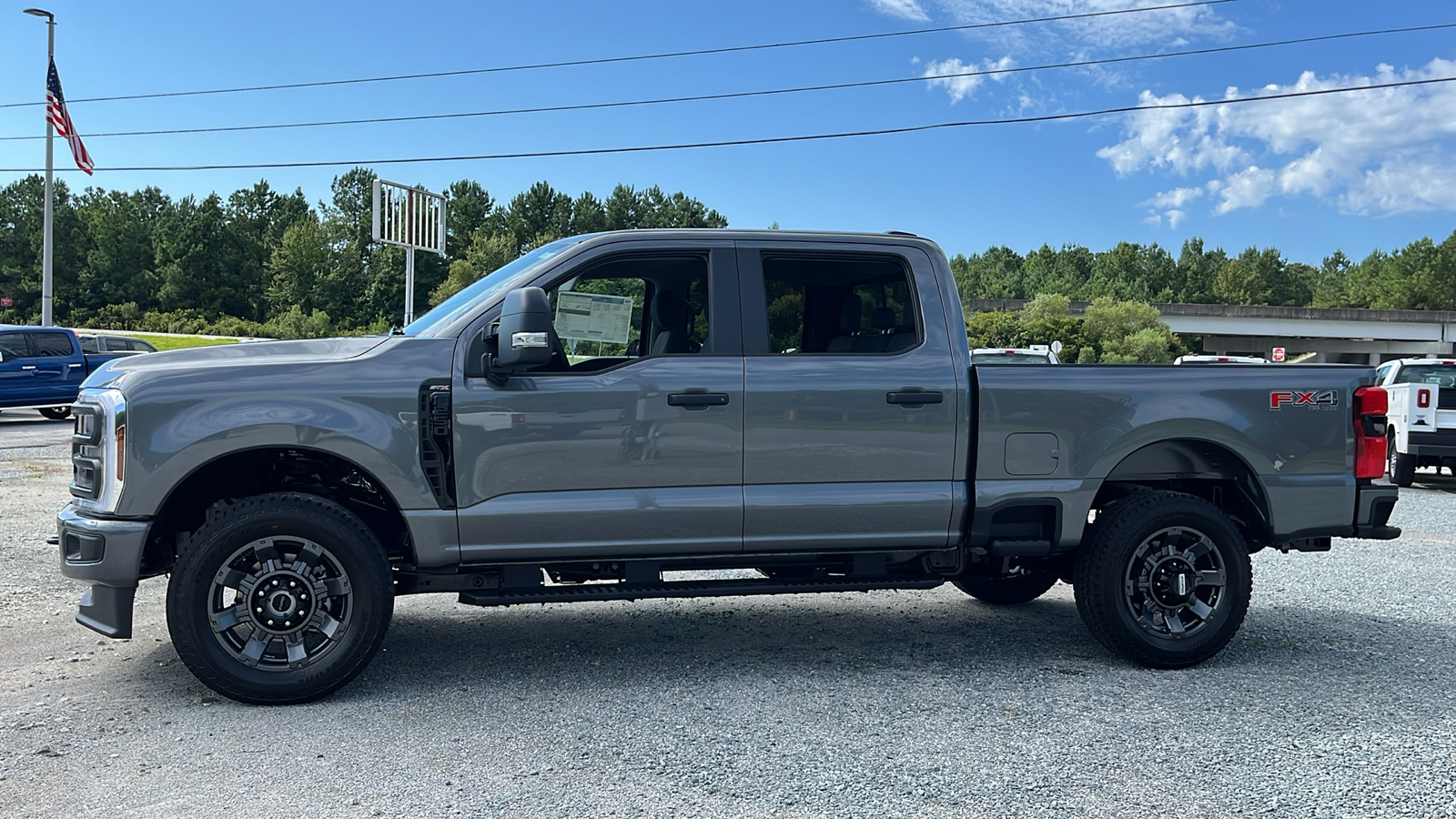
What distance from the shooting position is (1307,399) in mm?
5477

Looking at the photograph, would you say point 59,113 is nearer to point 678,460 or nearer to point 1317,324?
point 678,460

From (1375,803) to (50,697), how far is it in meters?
5.27

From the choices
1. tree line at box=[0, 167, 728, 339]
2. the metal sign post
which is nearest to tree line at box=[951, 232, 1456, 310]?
tree line at box=[0, 167, 728, 339]

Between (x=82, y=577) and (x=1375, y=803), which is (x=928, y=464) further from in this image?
(x=82, y=577)

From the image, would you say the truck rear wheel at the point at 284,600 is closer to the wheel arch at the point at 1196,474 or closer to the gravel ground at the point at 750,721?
the gravel ground at the point at 750,721

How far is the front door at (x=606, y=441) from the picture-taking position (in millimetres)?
4691

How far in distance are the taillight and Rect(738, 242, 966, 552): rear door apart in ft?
7.09

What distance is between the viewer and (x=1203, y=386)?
5.39 m

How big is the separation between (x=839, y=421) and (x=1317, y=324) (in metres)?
95.8

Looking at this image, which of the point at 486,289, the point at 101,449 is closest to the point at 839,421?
the point at 486,289

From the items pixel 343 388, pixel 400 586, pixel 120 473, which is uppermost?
pixel 343 388

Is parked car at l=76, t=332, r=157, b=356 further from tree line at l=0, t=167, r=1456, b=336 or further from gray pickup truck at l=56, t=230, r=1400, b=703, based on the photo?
tree line at l=0, t=167, r=1456, b=336

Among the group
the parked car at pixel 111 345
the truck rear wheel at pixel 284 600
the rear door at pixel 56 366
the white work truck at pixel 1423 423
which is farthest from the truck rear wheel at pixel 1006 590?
the parked car at pixel 111 345

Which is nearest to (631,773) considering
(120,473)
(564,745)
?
(564,745)
